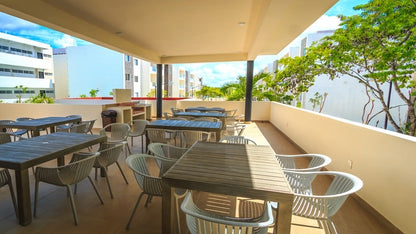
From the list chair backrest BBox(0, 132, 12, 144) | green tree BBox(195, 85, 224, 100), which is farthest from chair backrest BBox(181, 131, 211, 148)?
green tree BBox(195, 85, 224, 100)

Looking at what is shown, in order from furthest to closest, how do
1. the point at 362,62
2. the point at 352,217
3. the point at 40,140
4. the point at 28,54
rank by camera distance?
the point at 28,54 → the point at 362,62 → the point at 40,140 → the point at 352,217

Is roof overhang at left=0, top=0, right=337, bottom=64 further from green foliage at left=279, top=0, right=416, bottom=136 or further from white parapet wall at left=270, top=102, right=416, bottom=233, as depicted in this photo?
white parapet wall at left=270, top=102, right=416, bottom=233

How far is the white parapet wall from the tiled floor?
0.76 ft

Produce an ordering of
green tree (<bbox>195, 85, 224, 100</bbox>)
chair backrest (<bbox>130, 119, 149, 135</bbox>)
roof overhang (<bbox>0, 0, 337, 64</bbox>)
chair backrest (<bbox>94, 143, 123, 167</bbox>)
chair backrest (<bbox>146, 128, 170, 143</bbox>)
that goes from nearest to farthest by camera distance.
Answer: chair backrest (<bbox>94, 143, 123, 167</bbox>)
roof overhang (<bbox>0, 0, 337, 64</bbox>)
chair backrest (<bbox>146, 128, 170, 143</bbox>)
chair backrest (<bbox>130, 119, 149, 135</bbox>)
green tree (<bbox>195, 85, 224, 100</bbox>)

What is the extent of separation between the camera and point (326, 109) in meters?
9.65

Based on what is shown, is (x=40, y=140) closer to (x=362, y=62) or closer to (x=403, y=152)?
(x=403, y=152)

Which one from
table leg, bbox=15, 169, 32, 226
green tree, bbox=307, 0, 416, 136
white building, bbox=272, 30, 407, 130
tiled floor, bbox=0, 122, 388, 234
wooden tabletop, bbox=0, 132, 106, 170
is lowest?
tiled floor, bbox=0, 122, 388, 234

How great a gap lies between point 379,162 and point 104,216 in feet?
10.4

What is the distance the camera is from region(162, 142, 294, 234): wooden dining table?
1305 millimetres

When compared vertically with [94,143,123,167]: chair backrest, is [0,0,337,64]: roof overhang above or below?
above

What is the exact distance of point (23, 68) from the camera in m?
20.2

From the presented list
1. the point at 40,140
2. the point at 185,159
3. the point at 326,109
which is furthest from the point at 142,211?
the point at 326,109

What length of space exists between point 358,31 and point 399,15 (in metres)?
0.69

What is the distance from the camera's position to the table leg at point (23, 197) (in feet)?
6.04
